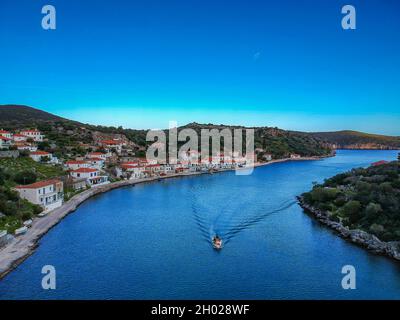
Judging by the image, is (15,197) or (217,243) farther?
(15,197)

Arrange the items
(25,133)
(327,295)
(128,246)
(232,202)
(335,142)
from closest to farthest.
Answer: (327,295), (128,246), (232,202), (25,133), (335,142)

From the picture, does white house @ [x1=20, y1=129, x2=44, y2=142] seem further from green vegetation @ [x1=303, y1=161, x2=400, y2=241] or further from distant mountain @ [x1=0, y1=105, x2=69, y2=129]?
green vegetation @ [x1=303, y1=161, x2=400, y2=241]

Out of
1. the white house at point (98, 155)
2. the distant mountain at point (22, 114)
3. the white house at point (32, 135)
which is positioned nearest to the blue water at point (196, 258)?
the white house at point (98, 155)

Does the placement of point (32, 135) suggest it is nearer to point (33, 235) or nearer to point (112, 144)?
point (112, 144)

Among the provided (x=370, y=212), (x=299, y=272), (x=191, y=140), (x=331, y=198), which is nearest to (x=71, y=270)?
(x=299, y=272)

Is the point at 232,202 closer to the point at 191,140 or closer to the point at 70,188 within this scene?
the point at 70,188

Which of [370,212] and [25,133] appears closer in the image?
[370,212]

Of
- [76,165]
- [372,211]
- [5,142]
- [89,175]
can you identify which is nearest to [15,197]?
[89,175]

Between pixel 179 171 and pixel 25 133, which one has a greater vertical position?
pixel 25 133
